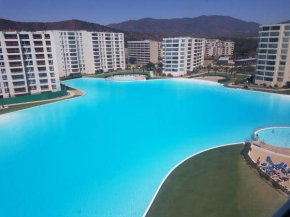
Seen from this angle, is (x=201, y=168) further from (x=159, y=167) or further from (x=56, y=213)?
(x=56, y=213)

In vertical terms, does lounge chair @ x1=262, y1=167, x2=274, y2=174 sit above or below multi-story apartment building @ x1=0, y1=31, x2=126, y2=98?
below

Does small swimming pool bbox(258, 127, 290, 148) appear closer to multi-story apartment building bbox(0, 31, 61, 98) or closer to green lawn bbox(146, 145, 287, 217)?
green lawn bbox(146, 145, 287, 217)

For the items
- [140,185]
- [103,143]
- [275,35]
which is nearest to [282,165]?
[140,185]

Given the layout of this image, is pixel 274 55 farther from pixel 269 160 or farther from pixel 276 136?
pixel 269 160

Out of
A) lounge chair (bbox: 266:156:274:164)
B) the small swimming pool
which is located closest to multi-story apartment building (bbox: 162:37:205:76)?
the small swimming pool

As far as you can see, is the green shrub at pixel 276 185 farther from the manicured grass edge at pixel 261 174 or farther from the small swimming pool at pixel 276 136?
the small swimming pool at pixel 276 136

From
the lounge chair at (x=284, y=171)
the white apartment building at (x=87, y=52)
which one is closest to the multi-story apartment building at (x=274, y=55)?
the lounge chair at (x=284, y=171)
